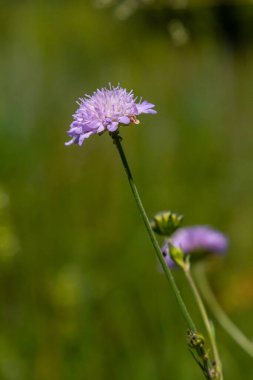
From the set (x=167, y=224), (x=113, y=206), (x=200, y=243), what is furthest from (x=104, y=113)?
(x=113, y=206)

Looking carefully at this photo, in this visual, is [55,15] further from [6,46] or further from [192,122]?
[192,122]

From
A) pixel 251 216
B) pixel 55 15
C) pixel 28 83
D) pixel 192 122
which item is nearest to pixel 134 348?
pixel 251 216

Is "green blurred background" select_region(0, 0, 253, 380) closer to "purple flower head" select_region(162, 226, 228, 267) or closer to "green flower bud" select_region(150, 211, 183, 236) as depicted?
"purple flower head" select_region(162, 226, 228, 267)

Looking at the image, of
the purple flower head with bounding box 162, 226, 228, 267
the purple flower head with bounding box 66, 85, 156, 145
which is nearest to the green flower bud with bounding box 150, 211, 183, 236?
the purple flower head with bounding box 66, 85, 156, 145

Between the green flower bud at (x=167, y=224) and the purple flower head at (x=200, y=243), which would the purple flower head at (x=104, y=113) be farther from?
the purple flower head at (x=200, y=243)

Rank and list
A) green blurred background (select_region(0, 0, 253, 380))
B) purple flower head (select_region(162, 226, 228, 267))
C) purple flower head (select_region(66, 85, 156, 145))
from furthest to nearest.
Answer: green blurred background (select_region(0, 0, 253, 380)) → purple flower head (select_region(162, 226, 228, 267)) → purple flower head (select_region(66, 85, 156, 145))

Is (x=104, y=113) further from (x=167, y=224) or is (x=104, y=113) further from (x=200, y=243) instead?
(x=200, y=243)
